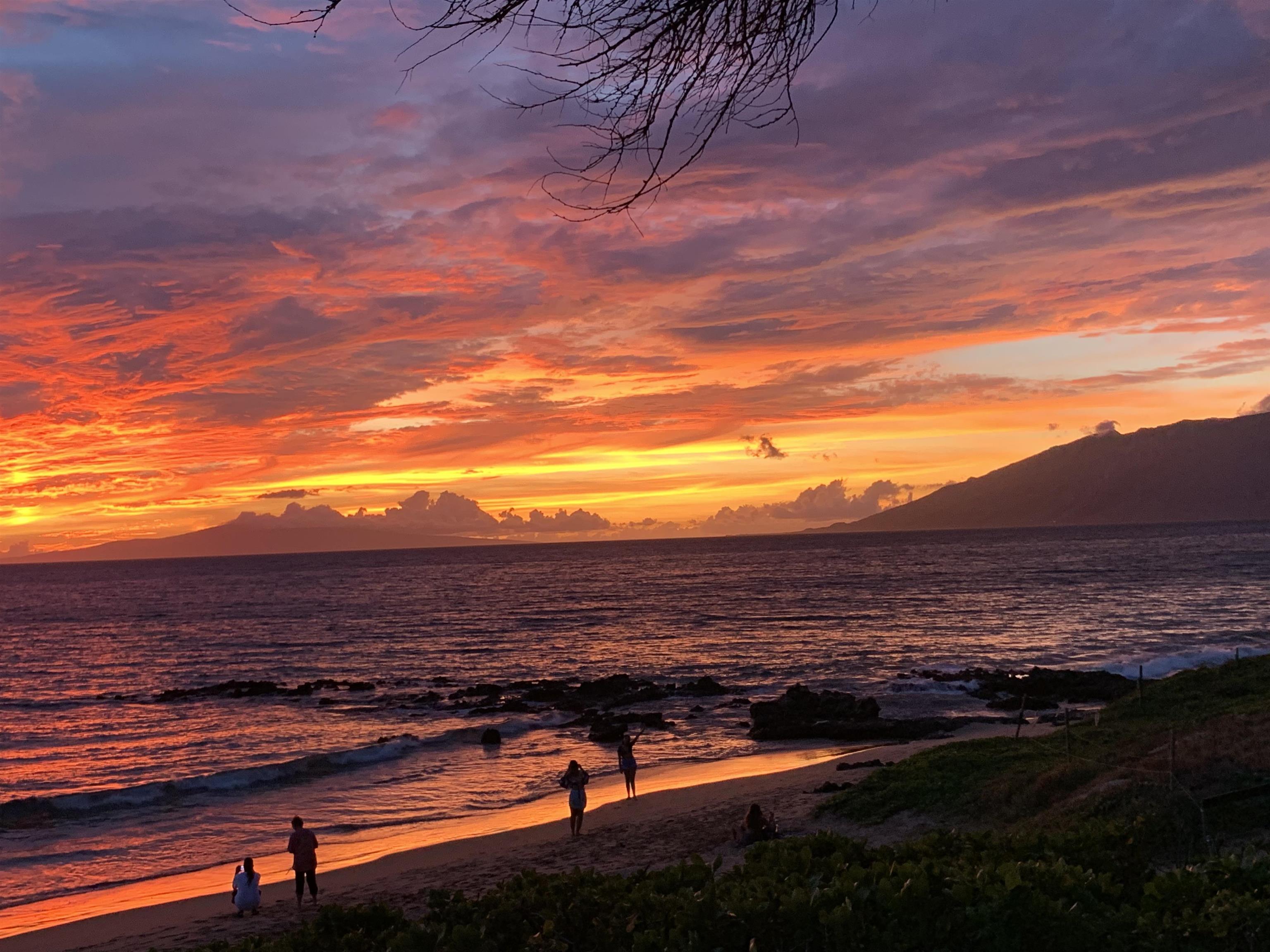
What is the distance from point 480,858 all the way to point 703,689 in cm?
2571

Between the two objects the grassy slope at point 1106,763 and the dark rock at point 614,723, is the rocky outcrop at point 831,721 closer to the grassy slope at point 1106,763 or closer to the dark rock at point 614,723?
the dark rock at point 614,723

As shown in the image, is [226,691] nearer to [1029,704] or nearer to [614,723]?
[614,723]

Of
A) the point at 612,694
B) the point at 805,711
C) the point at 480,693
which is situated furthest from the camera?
the point at 480,693

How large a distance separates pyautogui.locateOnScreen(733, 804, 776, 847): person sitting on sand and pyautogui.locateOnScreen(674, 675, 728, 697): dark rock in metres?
25.4

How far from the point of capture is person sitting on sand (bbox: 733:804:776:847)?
16703 millimetres

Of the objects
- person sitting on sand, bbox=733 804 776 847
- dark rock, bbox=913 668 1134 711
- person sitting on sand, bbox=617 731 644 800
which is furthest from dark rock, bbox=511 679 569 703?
person sitting on sand, bbox=733 804 776 847

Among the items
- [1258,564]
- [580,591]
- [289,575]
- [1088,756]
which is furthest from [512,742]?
[289,575]

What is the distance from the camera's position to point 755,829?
55.3 feet

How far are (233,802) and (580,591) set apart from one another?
292 feet

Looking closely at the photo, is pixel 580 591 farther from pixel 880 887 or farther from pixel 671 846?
pixel 880 887

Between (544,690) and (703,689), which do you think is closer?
(703,689)

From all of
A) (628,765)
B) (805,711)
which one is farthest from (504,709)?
(628,765)

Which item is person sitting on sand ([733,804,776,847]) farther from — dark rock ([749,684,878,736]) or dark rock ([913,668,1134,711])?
dark rock ([913,668,1134,711])

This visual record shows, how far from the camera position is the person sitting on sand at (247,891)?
52.3 ft
